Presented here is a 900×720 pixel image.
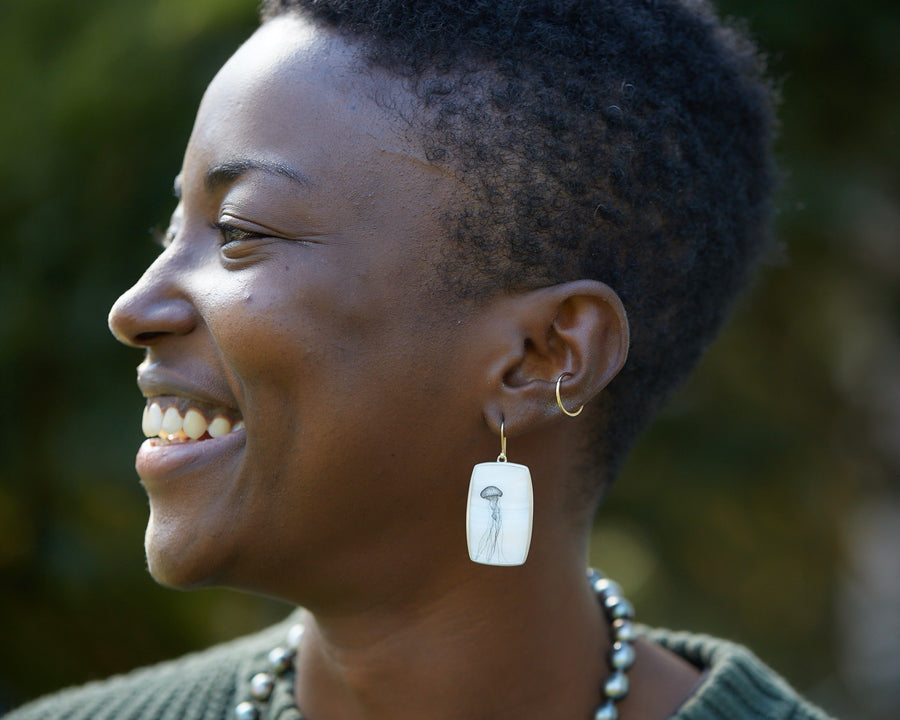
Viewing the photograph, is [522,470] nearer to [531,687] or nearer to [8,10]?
[531,687]

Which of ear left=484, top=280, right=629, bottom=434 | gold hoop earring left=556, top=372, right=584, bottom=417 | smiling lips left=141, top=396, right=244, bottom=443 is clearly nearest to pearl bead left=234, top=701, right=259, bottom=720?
smiling lips left=141, top=396, right=244, bottom=443

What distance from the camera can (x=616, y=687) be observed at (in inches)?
94.8

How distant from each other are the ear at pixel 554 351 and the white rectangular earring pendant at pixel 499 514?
0.39 feet

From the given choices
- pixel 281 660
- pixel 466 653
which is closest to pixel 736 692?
pixel 466 653

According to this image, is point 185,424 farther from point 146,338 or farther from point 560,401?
point 560,401

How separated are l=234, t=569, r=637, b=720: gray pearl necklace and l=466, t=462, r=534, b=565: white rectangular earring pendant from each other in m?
0.54

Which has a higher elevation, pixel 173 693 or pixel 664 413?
pixel 664 413

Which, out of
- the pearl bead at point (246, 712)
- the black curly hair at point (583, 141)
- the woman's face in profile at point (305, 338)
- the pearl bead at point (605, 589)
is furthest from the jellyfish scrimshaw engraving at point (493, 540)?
the pearl bead at point (246, 712)

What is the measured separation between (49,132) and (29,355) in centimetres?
75

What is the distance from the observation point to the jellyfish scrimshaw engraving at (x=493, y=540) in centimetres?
206

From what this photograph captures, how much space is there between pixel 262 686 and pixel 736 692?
3.53ft

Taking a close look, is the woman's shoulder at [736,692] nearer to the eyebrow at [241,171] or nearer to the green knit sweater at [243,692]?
the green knit sweater at [243,692]

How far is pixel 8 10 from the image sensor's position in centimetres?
383

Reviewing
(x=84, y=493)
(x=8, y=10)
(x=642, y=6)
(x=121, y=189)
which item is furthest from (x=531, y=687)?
(x=8, y=10)
